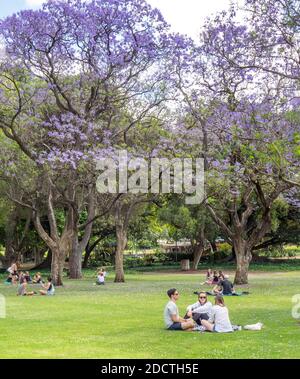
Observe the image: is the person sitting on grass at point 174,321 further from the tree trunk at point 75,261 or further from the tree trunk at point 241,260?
the tree trunk at point 75,261

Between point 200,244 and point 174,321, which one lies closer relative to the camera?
point 174,321

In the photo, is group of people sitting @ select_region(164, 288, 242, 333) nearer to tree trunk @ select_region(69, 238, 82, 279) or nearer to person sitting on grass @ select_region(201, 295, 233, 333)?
person sitting on grass @ select_region(201, 295, 233, 333)

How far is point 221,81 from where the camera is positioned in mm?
21453

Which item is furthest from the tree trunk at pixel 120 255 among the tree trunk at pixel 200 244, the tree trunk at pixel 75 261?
the tree trunk at pixel 200 244

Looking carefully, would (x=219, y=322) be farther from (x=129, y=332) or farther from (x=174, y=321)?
(x=129, y=332)

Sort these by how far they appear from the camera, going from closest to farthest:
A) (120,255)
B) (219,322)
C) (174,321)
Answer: (219,322)
(174,321)
(120,255)

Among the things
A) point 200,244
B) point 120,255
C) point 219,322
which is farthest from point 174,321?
point 200,244

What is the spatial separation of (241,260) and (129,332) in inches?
616

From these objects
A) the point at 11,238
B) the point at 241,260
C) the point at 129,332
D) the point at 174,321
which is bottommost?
the point at 129,332

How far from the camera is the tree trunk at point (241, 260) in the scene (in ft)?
88.9

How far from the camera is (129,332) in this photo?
484 inches

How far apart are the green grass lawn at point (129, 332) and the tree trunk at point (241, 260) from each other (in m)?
7.09

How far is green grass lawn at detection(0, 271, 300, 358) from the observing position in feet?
32.7

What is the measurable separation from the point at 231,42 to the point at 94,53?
19.9 feet
